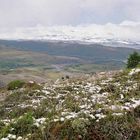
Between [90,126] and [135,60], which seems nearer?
[90,126]

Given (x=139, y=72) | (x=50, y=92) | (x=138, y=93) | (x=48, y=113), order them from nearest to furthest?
(x=48, y=113) → (x=138, y=93) → (x=50, y=92) → (x=139, y=72)

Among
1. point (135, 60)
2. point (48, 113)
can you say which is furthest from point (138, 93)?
point (135, 60)

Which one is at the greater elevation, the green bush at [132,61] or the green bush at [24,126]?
the green bush at [24,126]

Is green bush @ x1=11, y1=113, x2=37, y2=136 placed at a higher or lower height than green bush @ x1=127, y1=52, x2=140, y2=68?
higher

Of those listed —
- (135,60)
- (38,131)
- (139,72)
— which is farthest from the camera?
(135,60)

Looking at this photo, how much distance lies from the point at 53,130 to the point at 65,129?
370 mm

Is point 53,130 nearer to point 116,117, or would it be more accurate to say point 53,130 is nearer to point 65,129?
point 65,129

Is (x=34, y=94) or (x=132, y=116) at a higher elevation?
(x=132, y=116)

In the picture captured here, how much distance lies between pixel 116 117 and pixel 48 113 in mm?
4323

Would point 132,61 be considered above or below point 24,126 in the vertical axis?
below

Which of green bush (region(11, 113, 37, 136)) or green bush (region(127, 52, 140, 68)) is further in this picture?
green bush (region(127, 52, 140, 68))

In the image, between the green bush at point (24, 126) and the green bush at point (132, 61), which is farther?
the green bush at point (132, 61)

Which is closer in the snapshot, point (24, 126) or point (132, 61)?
point (24, 126)

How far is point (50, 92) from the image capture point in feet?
80.2
